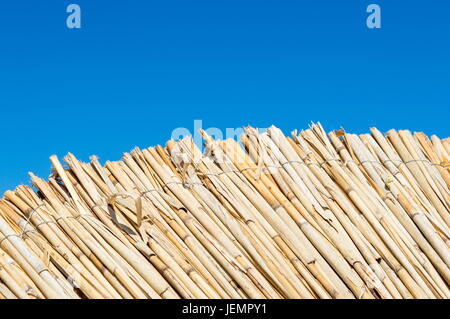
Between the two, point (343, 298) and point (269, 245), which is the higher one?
point (269, 245)

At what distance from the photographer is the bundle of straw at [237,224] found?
193cm

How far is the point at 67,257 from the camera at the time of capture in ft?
6.50

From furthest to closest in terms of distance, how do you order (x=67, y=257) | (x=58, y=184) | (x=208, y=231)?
(x=58, y=184), (x=208, y=231), (x=67, y=257)

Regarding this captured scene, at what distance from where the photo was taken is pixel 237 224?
213cm

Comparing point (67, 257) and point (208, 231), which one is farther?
point (208, 231)

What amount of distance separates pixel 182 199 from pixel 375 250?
2.60ft

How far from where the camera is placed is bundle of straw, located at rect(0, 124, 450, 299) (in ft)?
6.32

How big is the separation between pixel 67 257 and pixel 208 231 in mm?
529

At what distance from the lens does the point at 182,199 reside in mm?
2221

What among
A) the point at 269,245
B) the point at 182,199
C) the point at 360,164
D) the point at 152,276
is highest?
the point at 360,164

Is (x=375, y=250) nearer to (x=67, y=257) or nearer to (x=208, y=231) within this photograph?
(x=208, y=231)
